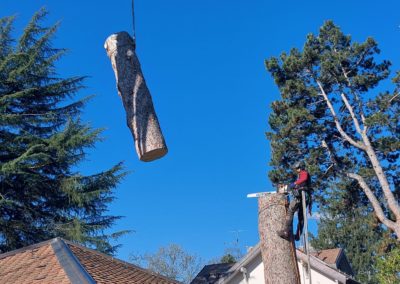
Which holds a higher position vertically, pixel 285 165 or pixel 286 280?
pixel 285 165

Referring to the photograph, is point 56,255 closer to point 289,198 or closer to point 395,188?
point 289,198

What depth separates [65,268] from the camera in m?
7.82

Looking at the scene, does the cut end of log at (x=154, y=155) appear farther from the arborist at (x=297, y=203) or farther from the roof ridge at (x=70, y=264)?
the roof ridge at (x=70, y=264)

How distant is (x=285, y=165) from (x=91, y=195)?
934 centimetres

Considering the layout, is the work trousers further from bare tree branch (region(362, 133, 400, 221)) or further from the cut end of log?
bare tree branch (region(362, 133, 400, 221))

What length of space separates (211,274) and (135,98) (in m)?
15.8

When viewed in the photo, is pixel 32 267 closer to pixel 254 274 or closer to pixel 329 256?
pixel 254 274

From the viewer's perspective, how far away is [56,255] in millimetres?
8508

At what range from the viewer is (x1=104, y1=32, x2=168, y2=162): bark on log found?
5066 mm

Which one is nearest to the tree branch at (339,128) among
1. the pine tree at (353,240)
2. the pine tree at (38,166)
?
the pine tree at (38,166)

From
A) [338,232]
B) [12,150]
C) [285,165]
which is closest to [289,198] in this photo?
[12,150]

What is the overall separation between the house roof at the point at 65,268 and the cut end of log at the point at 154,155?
2.80 m

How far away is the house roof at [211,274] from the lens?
19.4 metres

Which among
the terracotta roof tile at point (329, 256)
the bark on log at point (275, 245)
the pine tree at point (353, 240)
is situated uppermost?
the pine tree at point (353, 240)
